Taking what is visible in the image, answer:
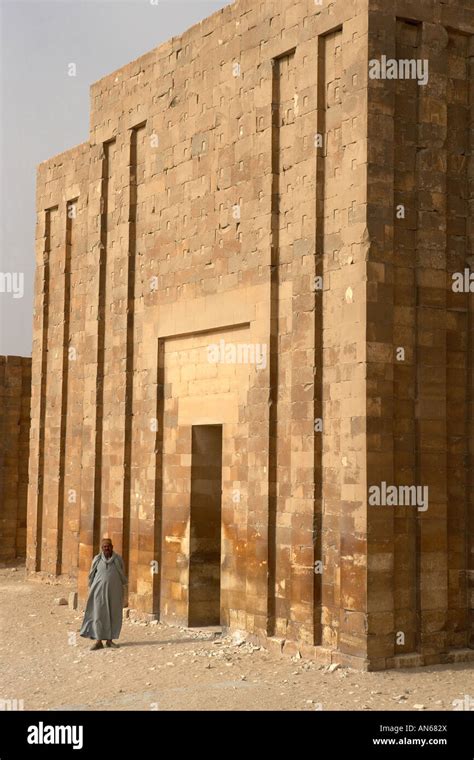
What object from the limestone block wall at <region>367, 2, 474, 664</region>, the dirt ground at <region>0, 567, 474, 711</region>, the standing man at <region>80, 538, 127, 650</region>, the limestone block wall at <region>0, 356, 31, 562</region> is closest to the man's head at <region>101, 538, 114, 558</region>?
the standing man at <region>80, 538, 127, 650</region>

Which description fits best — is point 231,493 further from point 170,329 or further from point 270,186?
point 270,186

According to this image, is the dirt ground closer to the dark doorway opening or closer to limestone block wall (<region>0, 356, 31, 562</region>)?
the dark doorway opening

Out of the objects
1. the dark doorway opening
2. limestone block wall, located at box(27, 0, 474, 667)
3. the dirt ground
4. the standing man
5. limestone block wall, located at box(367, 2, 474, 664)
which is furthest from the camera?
the dark doorway opening

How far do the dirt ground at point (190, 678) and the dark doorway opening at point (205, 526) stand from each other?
53cm

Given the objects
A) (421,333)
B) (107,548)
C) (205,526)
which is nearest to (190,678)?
(107,548)

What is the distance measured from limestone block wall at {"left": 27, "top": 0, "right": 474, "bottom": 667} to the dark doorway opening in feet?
0.41

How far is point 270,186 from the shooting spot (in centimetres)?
1328

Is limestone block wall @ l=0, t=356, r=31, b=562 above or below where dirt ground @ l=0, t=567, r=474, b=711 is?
above

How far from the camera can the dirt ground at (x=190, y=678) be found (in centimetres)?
1032

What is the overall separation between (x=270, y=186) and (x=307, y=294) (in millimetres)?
1640

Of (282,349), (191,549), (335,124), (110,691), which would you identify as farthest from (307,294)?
(110,691)

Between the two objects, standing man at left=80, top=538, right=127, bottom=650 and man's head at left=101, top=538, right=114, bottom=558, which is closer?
Result: standing man at left=80, top=538, right=127, bottom=650

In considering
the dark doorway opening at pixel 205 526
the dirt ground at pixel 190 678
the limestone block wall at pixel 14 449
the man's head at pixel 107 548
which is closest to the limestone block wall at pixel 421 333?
the dirt ground at pixel 190 678

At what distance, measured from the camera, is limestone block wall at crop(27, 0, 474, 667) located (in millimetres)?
11867
